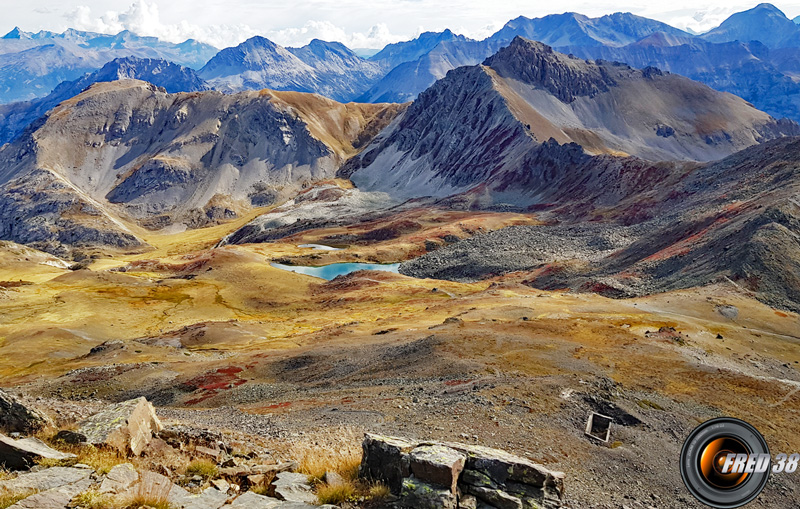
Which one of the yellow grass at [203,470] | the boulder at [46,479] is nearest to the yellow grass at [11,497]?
the boulder at [46,479]

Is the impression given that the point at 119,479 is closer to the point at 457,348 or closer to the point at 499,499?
the point at 499,499

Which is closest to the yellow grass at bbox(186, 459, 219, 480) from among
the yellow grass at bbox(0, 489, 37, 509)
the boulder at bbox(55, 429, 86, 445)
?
the boulder at bbox(55, 429, 86, 445)

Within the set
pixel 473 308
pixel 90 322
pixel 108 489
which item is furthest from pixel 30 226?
pixel 108 489

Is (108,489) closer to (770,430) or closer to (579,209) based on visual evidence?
(770,430)

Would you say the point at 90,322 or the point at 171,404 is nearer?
the point at 171,404

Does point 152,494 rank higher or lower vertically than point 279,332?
higher

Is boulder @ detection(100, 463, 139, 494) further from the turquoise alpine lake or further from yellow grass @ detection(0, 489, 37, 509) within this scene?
the turquoise alpine lake
